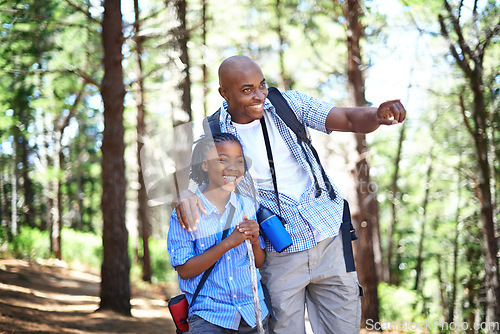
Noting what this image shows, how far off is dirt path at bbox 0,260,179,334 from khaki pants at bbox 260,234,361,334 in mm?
4195

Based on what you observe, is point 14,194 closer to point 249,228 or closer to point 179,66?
point 179,66

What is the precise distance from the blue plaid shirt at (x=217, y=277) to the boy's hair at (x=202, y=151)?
155 millimetres

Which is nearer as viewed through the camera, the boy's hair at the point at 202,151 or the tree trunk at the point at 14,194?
the boy's hair at the point at 202,151

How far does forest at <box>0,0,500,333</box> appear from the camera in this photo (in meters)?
7.37

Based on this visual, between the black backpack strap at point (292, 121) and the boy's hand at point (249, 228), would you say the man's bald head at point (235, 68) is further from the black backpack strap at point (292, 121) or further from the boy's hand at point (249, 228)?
the boy's hand at point (249, 228)

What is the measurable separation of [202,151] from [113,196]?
20.2ft

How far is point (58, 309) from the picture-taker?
348 inches

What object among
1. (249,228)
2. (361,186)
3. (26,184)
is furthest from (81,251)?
(249,228)

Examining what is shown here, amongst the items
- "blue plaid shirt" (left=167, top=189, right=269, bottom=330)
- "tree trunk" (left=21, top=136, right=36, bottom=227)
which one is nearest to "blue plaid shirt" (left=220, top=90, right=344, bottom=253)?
"blue plaid shirt" (left=167, top=189, right=269, bottom=330)

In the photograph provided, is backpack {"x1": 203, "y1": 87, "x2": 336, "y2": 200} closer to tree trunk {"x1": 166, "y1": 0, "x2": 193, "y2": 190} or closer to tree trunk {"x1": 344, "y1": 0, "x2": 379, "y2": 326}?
tree trunk {"x1": 166, "y1": 0, "x2": 193, "y2": 190}

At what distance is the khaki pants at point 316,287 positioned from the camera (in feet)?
8.77

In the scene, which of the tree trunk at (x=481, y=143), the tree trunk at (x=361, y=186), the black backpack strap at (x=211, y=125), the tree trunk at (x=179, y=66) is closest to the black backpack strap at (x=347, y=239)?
the black backpack strap at (x=211, y=125)

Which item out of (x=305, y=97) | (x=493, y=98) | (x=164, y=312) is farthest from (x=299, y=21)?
(x=305, y=97)

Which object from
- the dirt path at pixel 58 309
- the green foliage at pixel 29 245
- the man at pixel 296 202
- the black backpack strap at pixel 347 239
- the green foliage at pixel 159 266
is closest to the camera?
the man at pixel 296 202
